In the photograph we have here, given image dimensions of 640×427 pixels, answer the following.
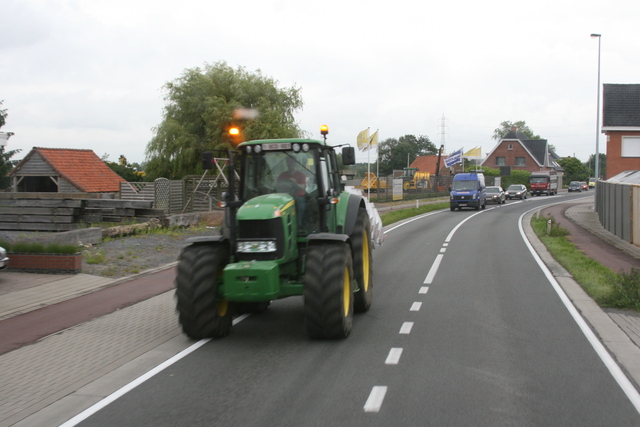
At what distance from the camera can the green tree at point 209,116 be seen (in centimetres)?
3706

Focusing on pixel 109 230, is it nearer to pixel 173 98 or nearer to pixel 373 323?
pixel 373 323

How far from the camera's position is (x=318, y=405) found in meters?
5.58

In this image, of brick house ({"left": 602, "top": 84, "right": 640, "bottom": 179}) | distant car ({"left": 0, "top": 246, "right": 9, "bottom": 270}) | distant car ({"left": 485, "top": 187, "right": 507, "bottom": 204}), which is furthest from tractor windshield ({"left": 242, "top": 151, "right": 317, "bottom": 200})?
distant car ({"left": 485, "top": 187, "right": 507, "bottom": 204})

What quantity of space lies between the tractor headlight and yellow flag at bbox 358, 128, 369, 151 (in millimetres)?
25204

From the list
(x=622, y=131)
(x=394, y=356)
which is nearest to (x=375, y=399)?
(x=394, y=356)

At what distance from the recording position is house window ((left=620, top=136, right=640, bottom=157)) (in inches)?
1543

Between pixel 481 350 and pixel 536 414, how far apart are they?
2.02 metres

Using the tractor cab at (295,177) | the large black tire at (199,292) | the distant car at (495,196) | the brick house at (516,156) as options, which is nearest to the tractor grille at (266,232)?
the large black tire at (199,292)

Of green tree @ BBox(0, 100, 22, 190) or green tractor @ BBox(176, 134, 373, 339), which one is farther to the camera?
green tree @ BBox(0, 100, 22, 190)

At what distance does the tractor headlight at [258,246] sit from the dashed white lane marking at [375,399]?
2401 mm

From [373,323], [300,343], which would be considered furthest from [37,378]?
[373,323]

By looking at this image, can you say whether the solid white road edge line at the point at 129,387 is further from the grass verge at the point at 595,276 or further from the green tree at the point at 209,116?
the green tree at the point at 209,116

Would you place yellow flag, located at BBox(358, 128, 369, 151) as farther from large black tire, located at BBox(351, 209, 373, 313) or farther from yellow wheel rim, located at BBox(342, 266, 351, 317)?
yellow wheel rim, located at BBox(342, 266, 351, 317)

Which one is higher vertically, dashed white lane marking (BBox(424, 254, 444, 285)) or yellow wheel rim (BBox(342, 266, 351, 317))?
Result: yellow wheel rim (BBox(342, 266, 351, 317))
